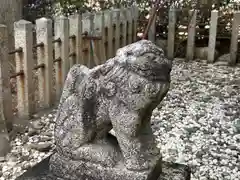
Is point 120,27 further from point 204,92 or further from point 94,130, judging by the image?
point 94,130

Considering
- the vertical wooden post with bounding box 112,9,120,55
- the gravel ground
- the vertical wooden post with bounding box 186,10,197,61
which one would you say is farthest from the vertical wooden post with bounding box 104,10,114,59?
the vertical wooden post with bounding box 186,10,197,61

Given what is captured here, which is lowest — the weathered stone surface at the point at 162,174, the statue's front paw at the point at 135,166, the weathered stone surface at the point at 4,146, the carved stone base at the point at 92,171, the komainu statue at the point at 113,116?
the weathered stone surface at the point at 4,146

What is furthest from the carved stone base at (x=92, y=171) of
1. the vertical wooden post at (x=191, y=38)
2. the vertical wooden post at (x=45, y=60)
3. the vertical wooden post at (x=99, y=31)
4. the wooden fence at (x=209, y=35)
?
the vertical wooden post at (x=191, y=38)

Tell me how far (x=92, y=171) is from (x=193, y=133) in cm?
217

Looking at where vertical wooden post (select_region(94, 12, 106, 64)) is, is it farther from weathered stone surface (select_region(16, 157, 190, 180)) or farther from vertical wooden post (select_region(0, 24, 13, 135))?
weathered stone surface (select_region(16, 157, 190, 180))

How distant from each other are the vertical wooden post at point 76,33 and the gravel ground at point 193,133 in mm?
997

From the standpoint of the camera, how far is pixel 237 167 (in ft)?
10.6

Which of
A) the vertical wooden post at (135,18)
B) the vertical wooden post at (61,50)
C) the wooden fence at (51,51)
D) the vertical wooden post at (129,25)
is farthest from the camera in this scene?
the vertical wooden post at (135,18)

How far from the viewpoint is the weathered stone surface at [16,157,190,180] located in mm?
2055

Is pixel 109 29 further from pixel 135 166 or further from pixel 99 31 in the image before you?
pixel 135 166

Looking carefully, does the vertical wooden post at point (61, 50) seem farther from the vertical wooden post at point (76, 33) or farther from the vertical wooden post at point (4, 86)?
the vertical wooden post at point (4, 86)

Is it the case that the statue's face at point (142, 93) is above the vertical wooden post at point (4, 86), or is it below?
above

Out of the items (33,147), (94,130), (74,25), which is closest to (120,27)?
(74,25)

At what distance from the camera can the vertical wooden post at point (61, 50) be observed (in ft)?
15.2
